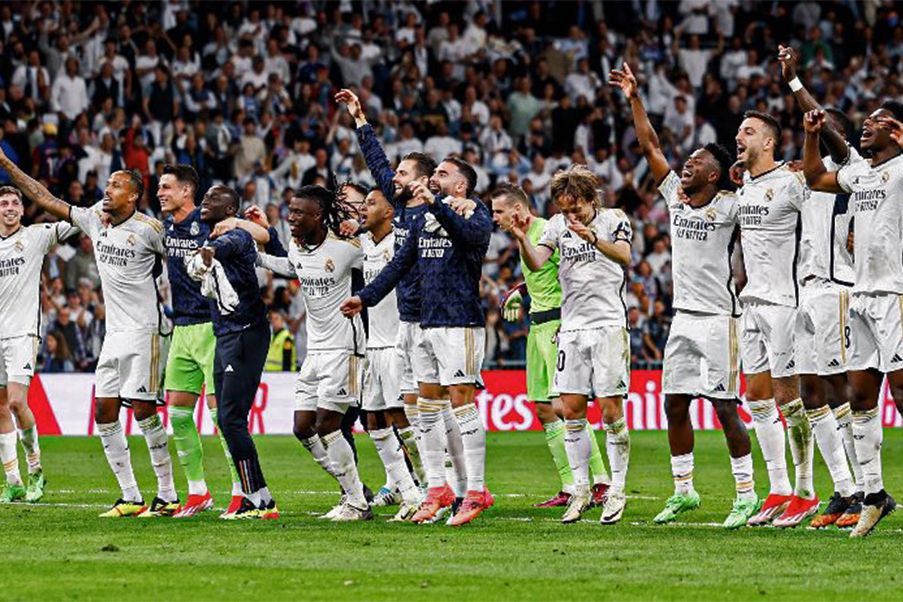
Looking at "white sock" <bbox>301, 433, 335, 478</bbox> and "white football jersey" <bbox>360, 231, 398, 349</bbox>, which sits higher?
"white football jersey" <bbox>360, 231, 398, 349</bbox>

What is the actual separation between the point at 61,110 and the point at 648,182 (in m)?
11.7

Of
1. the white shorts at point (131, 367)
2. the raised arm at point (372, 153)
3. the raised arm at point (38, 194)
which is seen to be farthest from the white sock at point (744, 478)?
the raised arm at point (38, 194)

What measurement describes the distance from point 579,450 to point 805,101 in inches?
137

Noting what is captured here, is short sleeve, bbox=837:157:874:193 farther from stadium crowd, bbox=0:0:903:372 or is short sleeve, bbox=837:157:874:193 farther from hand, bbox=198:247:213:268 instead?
stadium crowd, bbox=0:0:903:372

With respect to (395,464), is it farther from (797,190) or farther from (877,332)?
(877,332)

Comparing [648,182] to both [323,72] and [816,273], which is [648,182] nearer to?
[323,72]

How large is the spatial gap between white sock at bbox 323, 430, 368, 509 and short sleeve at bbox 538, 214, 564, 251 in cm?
240

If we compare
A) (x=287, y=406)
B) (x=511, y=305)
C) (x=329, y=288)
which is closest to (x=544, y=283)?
(x=511, y=305)

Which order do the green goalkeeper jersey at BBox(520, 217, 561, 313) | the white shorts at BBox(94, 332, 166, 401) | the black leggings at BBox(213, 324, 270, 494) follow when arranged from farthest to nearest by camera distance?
the green goalkeeper jersey at BBox(520, 217, 561, 313) → the white shorts at BBox(94, 332, 166, 401) → the black leggings at BBox(213, 324, 270, 494)

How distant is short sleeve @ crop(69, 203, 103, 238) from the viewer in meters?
16.0

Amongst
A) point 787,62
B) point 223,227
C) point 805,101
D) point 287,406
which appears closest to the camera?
point 787,62

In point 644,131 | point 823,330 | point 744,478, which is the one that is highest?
point 644,131

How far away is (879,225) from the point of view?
12695 mm

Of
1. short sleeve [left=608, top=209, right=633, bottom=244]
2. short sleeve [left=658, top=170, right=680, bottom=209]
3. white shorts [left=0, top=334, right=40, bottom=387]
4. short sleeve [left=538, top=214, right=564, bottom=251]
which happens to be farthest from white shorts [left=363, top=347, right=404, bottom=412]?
white shorts [left=0, top=334, right=40, bottom=387]
